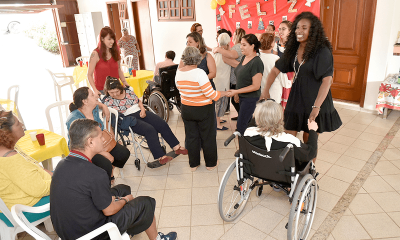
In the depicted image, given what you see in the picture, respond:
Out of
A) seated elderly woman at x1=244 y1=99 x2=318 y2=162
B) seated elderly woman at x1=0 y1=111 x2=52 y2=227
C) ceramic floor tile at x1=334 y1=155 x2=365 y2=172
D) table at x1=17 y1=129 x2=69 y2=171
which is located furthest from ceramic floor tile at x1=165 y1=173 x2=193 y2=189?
ceramic floor tile at x1=334 y1=155 x2=365 y2=172

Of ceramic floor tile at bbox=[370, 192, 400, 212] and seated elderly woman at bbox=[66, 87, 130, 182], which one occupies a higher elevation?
seated elderly woman at bbox=[66, 87, 130, 182]

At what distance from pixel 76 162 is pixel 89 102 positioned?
4.14 feet

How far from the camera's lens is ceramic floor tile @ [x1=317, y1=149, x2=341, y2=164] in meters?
3.32

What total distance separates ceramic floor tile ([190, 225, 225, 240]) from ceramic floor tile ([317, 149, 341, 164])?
170 centimetres

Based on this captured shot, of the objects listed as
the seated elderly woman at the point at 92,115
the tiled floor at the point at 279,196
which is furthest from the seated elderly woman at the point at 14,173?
the tiled floor at the point at 279,196

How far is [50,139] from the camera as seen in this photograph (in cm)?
255

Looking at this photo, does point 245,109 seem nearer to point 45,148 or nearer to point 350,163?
point 350,163

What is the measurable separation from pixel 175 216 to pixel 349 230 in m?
1.46

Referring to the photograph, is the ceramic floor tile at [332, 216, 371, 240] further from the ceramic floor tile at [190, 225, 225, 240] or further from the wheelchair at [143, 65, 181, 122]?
the wheelchair at [143, 65, 181, 122]

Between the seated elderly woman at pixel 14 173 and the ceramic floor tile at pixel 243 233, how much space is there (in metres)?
1.44

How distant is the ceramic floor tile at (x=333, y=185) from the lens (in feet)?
9.00

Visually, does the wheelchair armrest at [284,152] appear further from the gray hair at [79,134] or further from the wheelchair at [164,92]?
the wheelchair at [164,92]

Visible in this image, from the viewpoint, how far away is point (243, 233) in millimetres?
2268

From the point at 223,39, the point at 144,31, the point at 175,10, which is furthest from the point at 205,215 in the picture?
the point at 144,31
